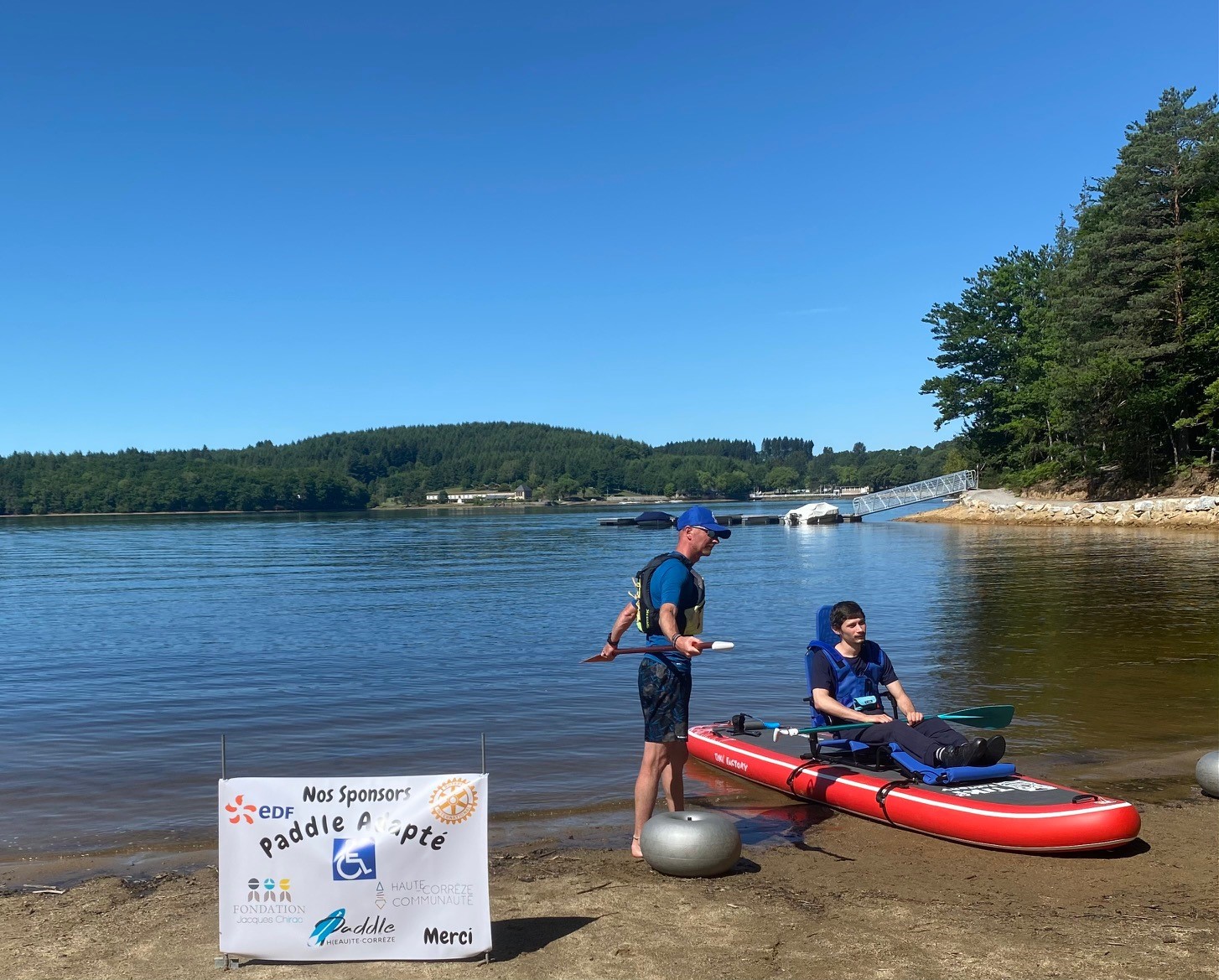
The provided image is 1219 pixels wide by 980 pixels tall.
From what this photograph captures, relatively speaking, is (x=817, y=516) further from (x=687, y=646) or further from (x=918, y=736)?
(x=687, y=646)

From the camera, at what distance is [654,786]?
685 cm

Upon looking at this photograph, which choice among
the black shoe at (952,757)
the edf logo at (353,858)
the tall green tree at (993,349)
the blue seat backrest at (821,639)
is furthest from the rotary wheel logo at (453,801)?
the tall green tree at (993,349)

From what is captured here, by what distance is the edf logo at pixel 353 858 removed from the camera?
497 centimetres

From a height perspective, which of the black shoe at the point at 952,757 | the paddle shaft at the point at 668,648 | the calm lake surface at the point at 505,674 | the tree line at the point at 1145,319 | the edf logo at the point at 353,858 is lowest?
the calm lake surface at the point at 505,674

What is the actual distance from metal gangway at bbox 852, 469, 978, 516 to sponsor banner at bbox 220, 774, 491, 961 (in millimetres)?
77953

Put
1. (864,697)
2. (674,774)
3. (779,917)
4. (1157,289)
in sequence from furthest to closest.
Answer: (1157,289) → (864,697) → (674,774) → (779,917)

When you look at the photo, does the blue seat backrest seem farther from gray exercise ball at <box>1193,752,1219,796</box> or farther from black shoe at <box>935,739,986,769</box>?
gray exercise ball at <box>1193,752,1219,796</box>

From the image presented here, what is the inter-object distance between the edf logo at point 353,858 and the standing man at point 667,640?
215cm

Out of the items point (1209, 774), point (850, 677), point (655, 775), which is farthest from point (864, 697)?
point (1209, 774)

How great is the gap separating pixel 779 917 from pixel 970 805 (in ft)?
7.32

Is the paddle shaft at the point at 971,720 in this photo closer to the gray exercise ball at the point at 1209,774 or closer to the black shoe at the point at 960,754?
the black shoe at the point at 960,754

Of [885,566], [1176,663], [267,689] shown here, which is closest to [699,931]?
[267,689]

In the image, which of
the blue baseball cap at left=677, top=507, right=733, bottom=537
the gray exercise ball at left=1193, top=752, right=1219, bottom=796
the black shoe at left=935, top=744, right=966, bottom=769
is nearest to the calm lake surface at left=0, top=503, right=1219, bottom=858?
the gray exercise ball at left=1193, top=752, right=1219, bottom=796

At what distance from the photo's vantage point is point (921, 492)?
86.6 meters
